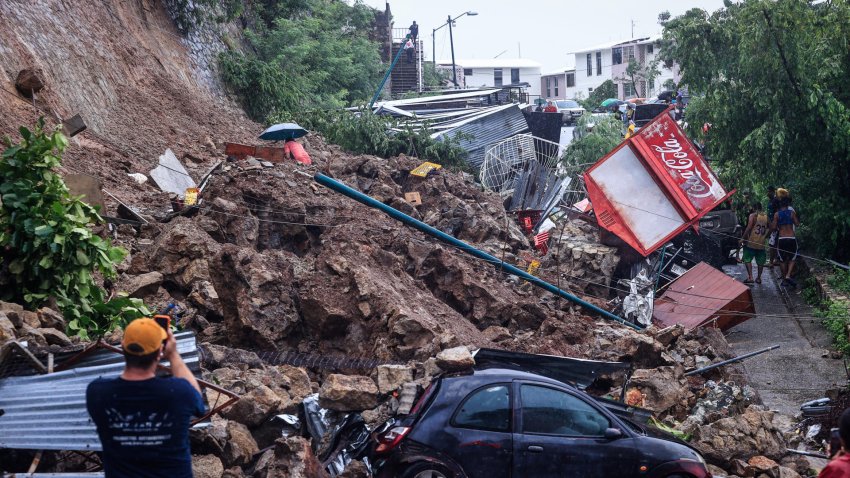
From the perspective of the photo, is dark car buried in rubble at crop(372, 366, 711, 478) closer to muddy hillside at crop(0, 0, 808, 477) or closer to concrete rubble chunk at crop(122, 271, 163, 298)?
muddy hillside at crop(0, 0, 808, 477)

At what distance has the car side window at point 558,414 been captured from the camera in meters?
6.34

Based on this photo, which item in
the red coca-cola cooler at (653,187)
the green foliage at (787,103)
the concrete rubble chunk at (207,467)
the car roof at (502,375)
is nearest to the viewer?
the concrete rubble chunk at (207,467)

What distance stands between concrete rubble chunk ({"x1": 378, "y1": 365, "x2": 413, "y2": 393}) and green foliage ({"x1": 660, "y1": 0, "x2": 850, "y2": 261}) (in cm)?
→ 1106

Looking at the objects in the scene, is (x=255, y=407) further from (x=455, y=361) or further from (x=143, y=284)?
(x=143, y=284)

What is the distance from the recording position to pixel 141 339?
12.2ft

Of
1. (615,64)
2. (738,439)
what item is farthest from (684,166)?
(615,64)

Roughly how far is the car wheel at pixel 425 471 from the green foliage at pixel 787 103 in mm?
12053

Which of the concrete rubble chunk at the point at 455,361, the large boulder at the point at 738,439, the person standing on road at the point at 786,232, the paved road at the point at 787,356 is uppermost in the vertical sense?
the concrete rubble chunk at the point at 455,361

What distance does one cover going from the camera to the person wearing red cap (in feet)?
12.3

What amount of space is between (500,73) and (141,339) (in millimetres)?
80618

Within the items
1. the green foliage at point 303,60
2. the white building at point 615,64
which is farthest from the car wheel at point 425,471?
the white building at point 615,64

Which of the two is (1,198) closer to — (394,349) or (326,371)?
(326,371)

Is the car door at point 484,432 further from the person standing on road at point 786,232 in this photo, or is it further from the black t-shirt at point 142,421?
the person standing on road at point 786,232

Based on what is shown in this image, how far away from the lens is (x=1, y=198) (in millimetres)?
7367
